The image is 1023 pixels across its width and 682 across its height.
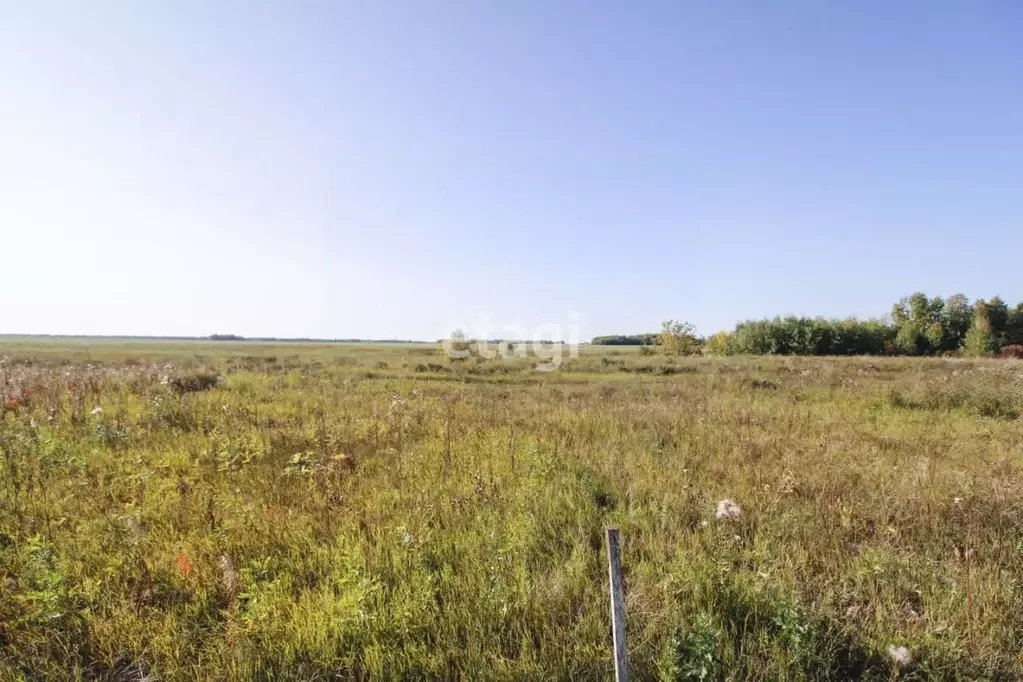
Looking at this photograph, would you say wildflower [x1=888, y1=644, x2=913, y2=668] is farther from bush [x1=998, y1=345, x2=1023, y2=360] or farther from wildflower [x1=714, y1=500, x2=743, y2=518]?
bush [x1=998, y1=345, x2=1023, y2=360]

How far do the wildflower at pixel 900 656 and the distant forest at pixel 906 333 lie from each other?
63404 mm

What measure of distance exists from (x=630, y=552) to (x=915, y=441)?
24.2ft

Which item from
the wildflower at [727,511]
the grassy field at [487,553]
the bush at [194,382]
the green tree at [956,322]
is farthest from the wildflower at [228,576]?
the green tree at [956,322]

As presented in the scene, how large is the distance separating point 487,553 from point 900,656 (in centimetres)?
272

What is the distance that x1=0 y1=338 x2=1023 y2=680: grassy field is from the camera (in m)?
2.74

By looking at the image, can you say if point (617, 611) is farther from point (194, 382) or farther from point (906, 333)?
point (906, 333)

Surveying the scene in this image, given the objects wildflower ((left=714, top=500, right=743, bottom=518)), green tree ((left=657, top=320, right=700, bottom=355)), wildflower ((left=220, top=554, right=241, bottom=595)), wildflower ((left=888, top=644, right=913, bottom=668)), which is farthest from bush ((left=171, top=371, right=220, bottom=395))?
green tree ((left=657, top=320, right=700, bottom=355))

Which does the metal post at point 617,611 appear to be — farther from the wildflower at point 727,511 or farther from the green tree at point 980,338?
the green tree at point 980,338

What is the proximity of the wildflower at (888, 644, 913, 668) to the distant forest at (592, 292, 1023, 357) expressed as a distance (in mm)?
63404

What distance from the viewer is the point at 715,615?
293 cm

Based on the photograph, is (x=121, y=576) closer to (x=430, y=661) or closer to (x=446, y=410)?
(x=430, y=661)

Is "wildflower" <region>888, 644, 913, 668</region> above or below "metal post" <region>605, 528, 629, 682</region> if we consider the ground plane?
below

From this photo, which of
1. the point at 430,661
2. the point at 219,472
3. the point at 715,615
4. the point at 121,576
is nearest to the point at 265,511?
the point at 121,576

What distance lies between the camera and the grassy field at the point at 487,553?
108 inches
